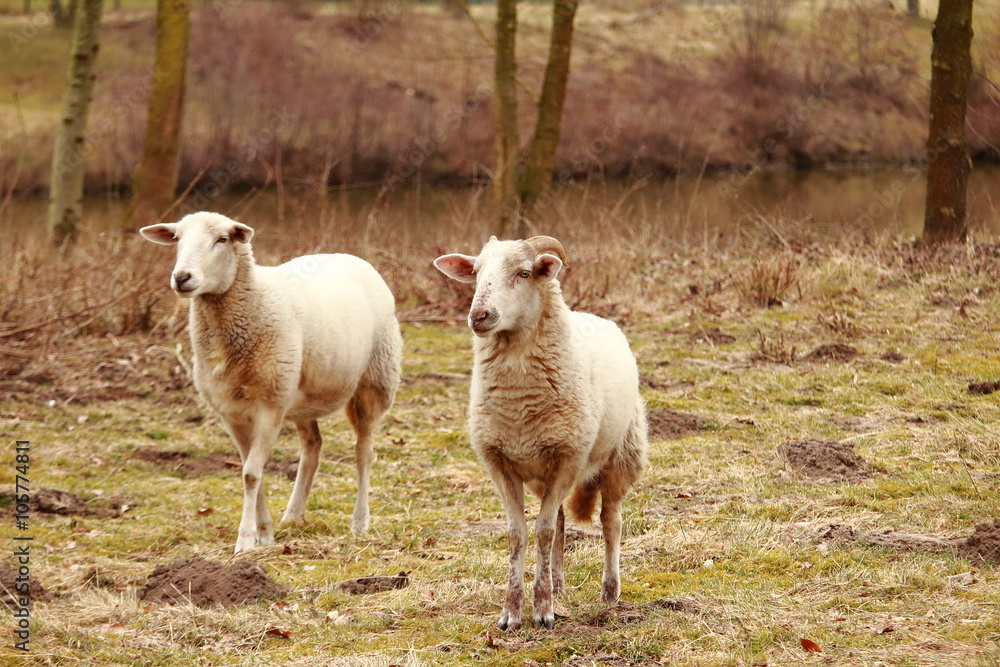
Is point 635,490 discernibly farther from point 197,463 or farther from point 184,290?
point 197,463

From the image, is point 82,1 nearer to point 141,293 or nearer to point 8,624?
point 141,293

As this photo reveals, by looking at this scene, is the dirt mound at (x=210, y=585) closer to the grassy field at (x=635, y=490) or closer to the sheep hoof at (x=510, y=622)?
the grassy field at (x=635, y=490)

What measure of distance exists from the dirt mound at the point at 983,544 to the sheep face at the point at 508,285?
2.30 meters

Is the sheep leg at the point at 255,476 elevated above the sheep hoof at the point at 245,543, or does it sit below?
above

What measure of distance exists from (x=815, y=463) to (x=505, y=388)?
2778 millimetres

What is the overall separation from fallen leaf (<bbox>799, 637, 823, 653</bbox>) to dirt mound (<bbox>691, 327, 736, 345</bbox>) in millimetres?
6318

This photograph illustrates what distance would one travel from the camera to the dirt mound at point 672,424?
25.1 feet

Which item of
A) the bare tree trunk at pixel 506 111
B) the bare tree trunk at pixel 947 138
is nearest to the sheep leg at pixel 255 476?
the bare tree trunk at pixel 506 111

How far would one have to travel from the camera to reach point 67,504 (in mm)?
6637

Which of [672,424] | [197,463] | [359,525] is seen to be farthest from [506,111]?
[359,525]

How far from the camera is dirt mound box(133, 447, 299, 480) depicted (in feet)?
25.1

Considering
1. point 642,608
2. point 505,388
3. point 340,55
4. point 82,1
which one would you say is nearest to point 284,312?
point 505,388

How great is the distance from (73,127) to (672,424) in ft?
30.5

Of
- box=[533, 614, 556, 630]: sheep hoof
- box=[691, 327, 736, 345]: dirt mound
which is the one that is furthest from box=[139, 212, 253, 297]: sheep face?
box=[691, 327, 736, 345]: dirt mound
